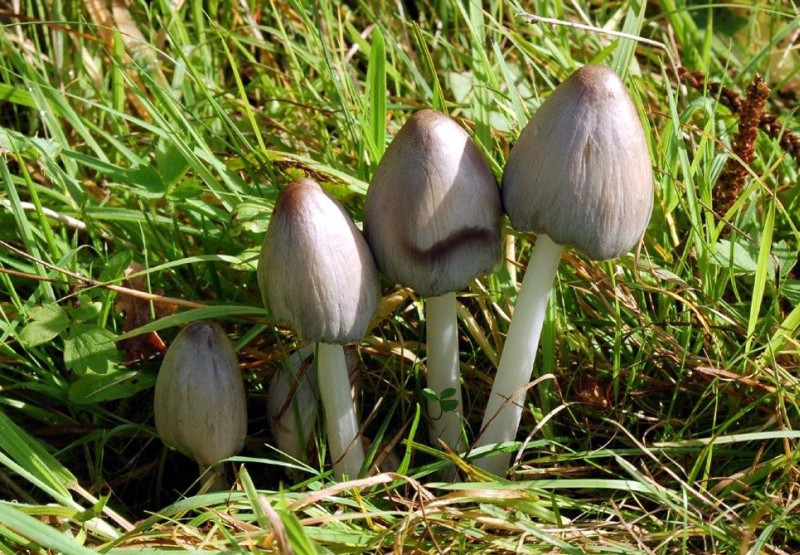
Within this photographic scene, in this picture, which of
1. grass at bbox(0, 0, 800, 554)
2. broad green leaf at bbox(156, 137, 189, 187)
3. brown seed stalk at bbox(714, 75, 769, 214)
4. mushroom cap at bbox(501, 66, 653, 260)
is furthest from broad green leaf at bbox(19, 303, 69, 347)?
brown seed stalk at bbox(714, 75, 769, 214)

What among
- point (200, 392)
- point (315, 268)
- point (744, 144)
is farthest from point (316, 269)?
point (744, 144)

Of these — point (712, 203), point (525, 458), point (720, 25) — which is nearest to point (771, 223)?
point (712, 203)

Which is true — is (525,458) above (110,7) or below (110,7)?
below

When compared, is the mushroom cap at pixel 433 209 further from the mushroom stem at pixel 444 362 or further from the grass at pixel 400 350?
the grass at pixel 400 350

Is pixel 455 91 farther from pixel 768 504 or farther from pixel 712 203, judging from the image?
pixel 768 504

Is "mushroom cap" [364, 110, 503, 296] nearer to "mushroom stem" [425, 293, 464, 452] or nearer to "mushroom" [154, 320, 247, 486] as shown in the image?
"mushroom stem" [425, 293, 464, 452]

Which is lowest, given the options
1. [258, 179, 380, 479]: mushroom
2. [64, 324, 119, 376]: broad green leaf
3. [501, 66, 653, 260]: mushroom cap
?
[64, 324, 119, 376]: broad green leaf
